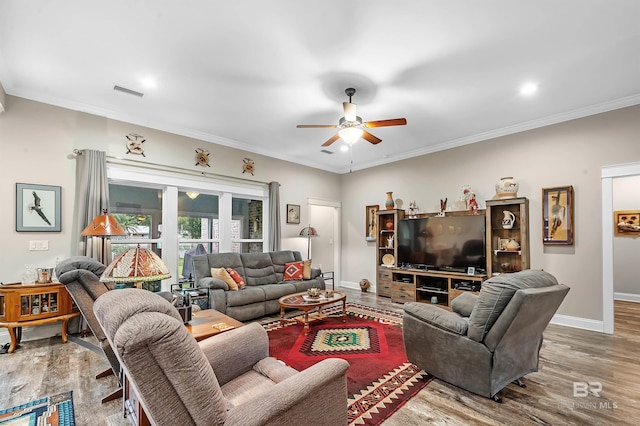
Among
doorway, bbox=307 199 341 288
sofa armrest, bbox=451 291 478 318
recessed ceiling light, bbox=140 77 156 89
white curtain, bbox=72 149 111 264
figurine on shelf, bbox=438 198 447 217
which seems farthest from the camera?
doorway, bbox=307 199 341 288

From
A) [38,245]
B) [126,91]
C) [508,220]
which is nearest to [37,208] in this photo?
[38,245]

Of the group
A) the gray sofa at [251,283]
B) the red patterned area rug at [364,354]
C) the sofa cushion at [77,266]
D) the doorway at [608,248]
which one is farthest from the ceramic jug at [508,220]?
the sofa cushion at [77,266]

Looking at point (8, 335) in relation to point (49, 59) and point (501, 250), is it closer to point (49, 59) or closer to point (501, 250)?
point (49, 59)

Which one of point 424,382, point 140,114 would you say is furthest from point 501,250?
point 140,114

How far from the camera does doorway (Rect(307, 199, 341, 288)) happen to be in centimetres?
700

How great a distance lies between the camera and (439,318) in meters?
2.46

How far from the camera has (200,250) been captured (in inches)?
201

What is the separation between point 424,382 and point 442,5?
3.05m

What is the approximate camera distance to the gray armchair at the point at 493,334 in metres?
2.11

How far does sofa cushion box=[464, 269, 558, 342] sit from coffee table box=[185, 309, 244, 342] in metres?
1.91

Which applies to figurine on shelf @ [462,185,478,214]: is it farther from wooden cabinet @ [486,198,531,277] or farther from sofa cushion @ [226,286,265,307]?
sofa cushion @ [226,286,265,307]

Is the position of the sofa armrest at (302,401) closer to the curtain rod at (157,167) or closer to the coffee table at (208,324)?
the coffee table at (208,324)

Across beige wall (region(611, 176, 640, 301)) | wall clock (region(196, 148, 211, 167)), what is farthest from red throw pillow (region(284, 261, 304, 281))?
beige wall (region(611, 176, 640, 301))

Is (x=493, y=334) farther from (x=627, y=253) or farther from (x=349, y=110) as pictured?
(x=627, y=253)
